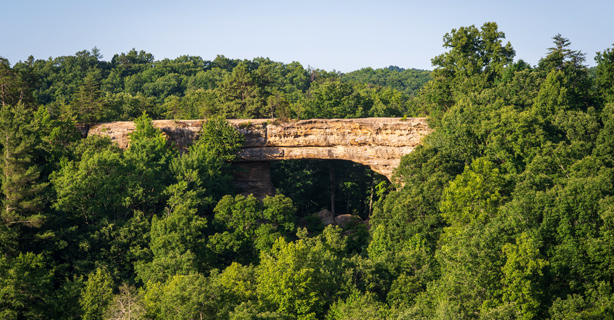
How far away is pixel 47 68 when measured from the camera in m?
83.4

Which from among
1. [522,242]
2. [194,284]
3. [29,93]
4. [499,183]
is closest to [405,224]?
[499,183]

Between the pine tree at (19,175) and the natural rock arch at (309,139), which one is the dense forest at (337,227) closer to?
the pine tree at (19,175)

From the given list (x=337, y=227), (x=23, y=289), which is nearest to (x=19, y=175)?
(x=23, y=289)

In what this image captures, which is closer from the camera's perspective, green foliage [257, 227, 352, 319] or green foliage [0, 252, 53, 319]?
green foliage [257, 227, 352, 319]

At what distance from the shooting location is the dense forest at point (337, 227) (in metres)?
31.0

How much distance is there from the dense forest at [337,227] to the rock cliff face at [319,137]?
1590mm

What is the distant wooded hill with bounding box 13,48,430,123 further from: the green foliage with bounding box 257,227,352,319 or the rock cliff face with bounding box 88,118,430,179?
the green foliage with bounding box 257,227,352,319

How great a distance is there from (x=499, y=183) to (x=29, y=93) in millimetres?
40401

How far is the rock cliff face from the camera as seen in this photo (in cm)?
4909

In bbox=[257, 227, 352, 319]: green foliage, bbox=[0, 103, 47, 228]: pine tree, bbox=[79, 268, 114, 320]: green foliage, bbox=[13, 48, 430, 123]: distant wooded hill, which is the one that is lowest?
bbox=[79, 268, 114, 320]: green foliage

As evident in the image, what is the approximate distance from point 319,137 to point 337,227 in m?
10.4

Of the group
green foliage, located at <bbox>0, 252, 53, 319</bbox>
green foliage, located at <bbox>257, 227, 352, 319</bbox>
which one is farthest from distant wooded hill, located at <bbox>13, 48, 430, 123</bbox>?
green foliage, located at <bbox>257, 227, 352, 319</bbox>

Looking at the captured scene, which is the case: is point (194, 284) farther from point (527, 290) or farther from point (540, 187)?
point (540, 187)

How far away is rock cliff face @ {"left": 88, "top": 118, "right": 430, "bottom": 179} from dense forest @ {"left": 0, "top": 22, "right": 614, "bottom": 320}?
159cm
